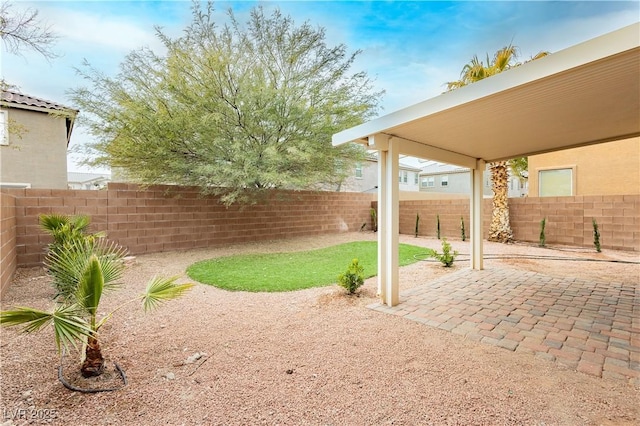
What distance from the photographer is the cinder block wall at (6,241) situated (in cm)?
432

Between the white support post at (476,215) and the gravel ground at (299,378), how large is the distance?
3.67 metres

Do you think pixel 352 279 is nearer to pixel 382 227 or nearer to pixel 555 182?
pixel 382 227

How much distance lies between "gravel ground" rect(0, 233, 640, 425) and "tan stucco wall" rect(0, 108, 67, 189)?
10.1 meters

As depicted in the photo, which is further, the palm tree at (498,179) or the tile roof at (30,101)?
the tile roof at (30,101)

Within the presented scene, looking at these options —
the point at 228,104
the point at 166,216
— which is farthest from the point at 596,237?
the point at 166,216

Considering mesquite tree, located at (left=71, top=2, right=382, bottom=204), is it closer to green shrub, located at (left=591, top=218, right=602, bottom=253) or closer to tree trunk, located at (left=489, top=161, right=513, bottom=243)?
tree trunk, located at (left=489, top=161, right=513, bottom=243)

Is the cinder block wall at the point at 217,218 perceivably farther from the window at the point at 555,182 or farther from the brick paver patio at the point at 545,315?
the brick paver patio at the point at 545,315

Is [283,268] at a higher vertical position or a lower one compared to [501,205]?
lower

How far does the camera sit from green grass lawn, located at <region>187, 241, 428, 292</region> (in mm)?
5344

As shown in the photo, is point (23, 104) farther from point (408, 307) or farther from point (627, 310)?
point (627, 310)

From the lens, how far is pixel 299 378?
2461 millimetres

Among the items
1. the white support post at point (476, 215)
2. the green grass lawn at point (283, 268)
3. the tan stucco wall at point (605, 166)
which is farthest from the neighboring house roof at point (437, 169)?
the white support post at point (476, 215)

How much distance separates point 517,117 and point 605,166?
33.9 feet

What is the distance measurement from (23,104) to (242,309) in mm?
12928
